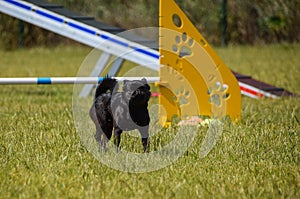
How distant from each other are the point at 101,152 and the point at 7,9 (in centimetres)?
500

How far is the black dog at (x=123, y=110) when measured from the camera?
4438 mm

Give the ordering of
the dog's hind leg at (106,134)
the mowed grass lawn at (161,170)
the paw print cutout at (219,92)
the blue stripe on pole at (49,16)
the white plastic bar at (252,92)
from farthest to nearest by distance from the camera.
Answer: the blue stripe on pole at (49,16) → the white plastic bar at (252,92) → the paw print cutout at (219,92) → the dog's hind leg at (106,134) → the mowed grass lawn at (161,170)

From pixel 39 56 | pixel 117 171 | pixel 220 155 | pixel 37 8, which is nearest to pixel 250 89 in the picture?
pixel 37 8

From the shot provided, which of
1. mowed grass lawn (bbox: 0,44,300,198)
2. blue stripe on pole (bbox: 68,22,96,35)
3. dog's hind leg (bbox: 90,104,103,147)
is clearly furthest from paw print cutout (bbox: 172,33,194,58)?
blue stripe on pole (bbox: 68,22,96,35)

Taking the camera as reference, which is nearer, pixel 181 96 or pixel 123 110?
pixel 123 110

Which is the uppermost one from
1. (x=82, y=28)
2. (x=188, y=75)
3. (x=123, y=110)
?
(x=82, y=28)

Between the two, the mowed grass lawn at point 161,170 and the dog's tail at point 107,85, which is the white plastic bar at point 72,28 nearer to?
the mowed grass lawn at point 161,170

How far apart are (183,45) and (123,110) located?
1.84 meters

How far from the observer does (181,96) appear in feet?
20.2

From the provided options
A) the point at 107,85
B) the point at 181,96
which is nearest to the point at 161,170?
the point at 107,85

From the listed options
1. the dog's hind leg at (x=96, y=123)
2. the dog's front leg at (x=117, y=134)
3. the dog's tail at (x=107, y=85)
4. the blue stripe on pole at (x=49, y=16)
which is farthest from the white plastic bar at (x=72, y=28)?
the dog's front leg at (x=117, y=134)

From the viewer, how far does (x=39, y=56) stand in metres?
17.9

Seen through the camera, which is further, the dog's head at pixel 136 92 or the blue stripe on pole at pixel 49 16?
the blue stripe on pole at pixel 49 16

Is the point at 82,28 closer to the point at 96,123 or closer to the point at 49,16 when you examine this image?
the point at 49,16
